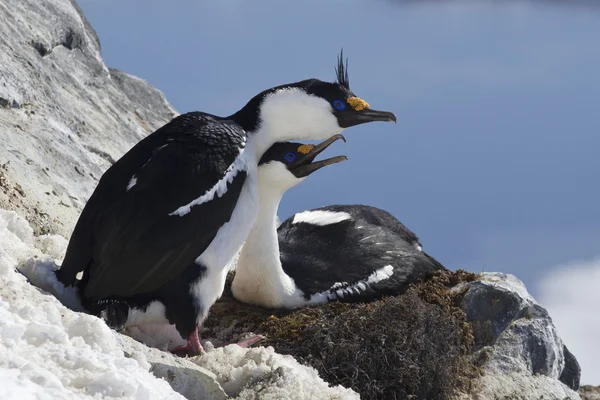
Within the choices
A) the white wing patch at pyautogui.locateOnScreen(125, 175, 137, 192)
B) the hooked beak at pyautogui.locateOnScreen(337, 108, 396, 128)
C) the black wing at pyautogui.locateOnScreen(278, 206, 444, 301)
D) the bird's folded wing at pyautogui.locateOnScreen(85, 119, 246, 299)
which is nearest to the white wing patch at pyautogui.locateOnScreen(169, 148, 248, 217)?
the bird's folded wing at pyautogui.locateOnScreen(85, 119, 246, 299)

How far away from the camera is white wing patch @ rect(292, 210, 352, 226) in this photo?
9.11 m

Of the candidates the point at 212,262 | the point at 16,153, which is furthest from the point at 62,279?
the point at 16,153

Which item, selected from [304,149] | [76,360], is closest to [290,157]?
[304,149]

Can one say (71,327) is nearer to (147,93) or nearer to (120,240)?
(120,240)

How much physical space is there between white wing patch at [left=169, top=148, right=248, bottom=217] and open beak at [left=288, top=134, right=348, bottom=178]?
35.6 inches

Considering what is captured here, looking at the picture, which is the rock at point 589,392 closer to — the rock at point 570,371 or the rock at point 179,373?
the rock at point 570,371

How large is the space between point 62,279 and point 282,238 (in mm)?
2912

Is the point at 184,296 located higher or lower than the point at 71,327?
higher

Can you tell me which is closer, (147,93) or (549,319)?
(549,319)

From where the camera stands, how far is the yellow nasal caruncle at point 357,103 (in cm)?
747

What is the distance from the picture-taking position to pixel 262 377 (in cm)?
595

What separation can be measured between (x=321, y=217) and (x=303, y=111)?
7.14 ft

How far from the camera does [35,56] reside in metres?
11.6

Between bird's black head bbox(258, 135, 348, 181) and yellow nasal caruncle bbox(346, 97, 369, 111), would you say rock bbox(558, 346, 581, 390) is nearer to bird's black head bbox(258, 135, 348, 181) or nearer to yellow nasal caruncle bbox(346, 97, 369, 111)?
bird's black head bbox(258, 135, 348, 181)
